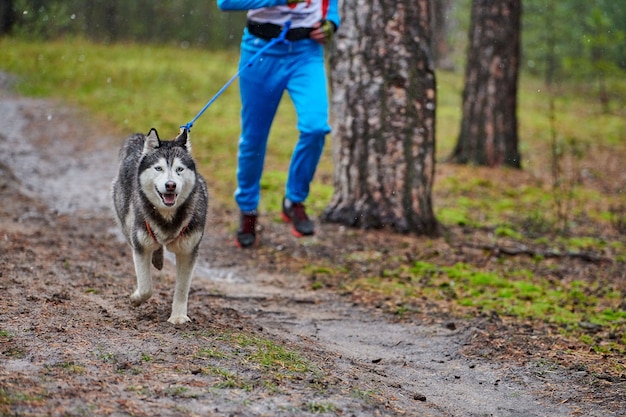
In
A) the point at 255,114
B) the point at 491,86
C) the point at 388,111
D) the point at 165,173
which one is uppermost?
the point at 491,86

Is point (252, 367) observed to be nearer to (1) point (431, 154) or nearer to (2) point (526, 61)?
(1) point (431, 154)

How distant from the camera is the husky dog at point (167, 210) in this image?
4.49m

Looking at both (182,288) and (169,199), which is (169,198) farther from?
(182,288)

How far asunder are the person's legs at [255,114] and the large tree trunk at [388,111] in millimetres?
1315

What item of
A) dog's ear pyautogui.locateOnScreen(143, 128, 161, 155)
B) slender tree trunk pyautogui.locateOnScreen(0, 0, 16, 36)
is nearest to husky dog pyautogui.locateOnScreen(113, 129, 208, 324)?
dog's ear pyautogui.locateOnScreen(143, 128, 161, 155)

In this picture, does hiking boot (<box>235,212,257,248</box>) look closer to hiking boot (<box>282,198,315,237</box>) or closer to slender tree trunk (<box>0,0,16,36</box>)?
hiking boot (<box>282,198,315,237</box>)

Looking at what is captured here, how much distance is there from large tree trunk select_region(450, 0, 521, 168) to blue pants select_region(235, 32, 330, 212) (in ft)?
20.8

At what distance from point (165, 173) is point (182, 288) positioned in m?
0.76

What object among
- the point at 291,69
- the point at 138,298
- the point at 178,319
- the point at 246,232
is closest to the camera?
the point at 178,319

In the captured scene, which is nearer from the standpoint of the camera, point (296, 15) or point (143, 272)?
point (143, 272)

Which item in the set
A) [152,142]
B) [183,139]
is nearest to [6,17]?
[183,139]

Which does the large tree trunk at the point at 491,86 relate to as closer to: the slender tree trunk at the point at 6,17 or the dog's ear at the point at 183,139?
the dog's ear at the point at 183,139

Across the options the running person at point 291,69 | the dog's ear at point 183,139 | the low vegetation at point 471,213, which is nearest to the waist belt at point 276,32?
the running person at point 291,69

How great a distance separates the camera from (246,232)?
295 inches
